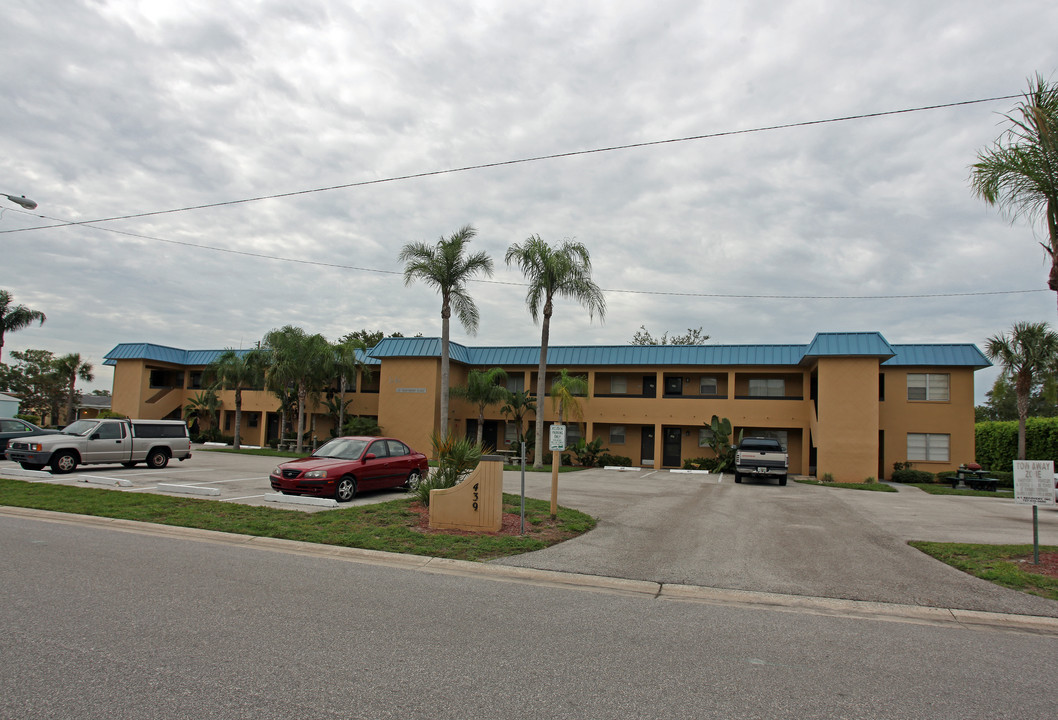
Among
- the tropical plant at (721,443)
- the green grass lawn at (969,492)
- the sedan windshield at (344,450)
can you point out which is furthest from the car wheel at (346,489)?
the green grass lawn at (969,492)

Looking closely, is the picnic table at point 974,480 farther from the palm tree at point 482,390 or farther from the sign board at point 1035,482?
the palm tree at point 482,390

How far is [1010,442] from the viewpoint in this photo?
30750 millimetres

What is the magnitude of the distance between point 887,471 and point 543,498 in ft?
67.2

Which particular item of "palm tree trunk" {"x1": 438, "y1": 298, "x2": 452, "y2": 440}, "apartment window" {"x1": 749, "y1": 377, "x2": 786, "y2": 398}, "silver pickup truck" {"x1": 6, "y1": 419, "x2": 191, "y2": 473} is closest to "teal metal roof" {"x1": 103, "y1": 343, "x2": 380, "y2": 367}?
"palm tree trunk" {"x1": 438, "y1": 298, "x2": 452, "y2": 440}

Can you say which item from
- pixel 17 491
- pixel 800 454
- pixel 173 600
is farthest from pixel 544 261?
pixel 173 600

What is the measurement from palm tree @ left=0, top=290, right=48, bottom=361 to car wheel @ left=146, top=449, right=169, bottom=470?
31.0 metres

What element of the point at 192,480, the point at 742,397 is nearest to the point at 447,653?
the point at 192,480

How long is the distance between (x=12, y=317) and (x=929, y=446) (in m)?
55.1

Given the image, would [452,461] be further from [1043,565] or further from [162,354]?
[162,354]

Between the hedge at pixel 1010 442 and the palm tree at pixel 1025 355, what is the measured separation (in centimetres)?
285

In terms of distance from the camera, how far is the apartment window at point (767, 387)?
1275 inches

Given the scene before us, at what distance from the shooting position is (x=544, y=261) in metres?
27.2

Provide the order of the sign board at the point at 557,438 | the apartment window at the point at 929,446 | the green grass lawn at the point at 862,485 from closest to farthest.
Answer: the sign board at the point at 557,438
the green grass lawn at the point at 862,485
the apartment window at the point at 929,446

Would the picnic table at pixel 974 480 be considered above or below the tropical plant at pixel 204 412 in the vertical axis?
below
